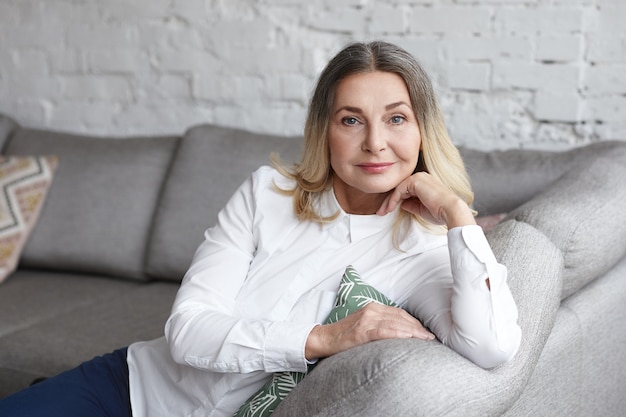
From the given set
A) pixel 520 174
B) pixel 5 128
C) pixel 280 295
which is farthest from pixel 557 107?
pixel 5 128

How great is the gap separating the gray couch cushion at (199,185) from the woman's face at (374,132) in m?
0.87

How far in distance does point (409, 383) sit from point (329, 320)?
31 cm

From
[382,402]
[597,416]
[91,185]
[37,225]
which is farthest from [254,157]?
[382,402]

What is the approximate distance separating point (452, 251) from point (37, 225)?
1.83 metres

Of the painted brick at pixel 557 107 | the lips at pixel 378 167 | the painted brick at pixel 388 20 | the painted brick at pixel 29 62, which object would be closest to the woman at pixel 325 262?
the lips at pixel 378 167

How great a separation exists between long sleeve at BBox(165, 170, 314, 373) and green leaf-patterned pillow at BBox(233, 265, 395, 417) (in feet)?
0.09

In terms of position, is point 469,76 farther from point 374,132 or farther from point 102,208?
point 102,208

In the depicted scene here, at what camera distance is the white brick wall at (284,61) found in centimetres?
246

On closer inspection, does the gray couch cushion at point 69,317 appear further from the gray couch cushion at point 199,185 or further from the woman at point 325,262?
the woman at point 325,262

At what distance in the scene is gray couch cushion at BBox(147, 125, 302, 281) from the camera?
253cm

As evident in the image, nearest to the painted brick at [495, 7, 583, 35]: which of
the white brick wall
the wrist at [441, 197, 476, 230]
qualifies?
the white brick wall

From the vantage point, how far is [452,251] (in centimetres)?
140

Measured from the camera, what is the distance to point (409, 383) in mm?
1190

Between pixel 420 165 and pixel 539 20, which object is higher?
pixel 539 20
